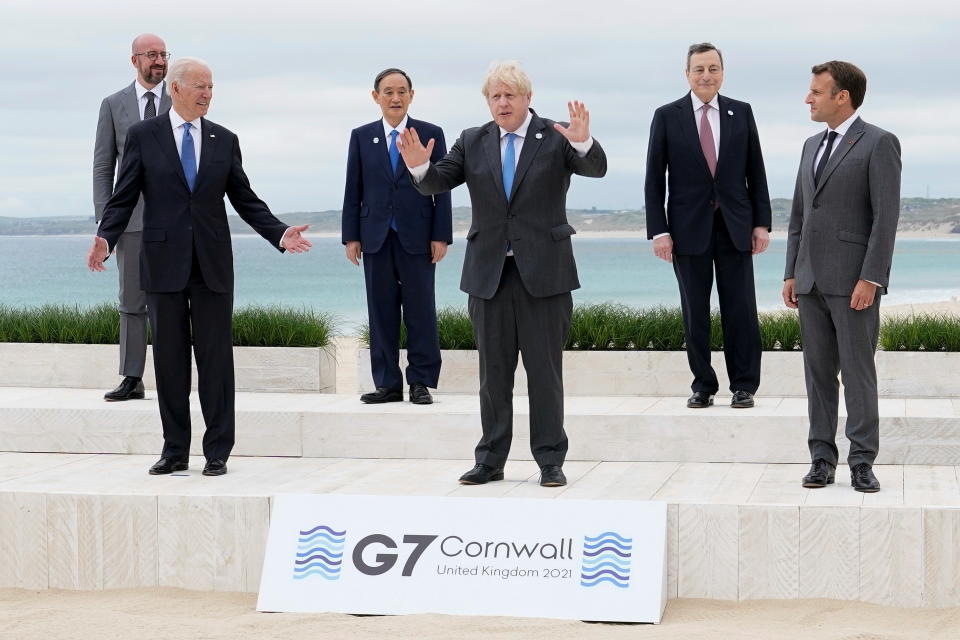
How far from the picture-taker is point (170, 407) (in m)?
5.10

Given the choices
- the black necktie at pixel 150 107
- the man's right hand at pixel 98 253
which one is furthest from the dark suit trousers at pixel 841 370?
the black necktie at pixel 150 107

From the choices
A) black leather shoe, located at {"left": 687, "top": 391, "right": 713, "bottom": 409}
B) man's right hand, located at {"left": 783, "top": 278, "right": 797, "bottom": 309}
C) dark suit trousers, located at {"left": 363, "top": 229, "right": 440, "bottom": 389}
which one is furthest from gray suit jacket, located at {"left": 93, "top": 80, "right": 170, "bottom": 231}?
man's right hand, located at {"left": 783, "top": 278, "right": 797, "bottom": 309}

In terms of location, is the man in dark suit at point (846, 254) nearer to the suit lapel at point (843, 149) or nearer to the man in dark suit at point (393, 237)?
the suit lapel at point (843, 149)

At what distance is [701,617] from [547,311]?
1.28 meters

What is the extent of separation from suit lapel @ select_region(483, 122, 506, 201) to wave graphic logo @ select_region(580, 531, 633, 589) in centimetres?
134

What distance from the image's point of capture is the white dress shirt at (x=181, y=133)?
500 cm

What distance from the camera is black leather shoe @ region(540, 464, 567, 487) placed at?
468 cm

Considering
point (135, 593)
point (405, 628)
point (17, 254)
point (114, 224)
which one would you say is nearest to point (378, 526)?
point (405, 628)

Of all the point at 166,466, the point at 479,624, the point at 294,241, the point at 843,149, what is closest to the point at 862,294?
the point at 843,149

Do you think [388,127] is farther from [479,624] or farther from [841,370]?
[479,624]

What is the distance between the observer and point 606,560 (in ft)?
13.2

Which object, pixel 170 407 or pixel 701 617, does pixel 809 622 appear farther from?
pixel 170 407

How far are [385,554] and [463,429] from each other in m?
1.43

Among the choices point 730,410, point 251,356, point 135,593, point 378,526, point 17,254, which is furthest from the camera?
point 17,254
